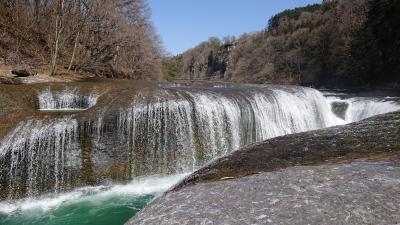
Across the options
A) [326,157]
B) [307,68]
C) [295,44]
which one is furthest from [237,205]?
[295,44]

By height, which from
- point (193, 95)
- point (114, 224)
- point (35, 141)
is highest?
point (193, 95)

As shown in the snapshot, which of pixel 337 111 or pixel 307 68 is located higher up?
pixel 307 68

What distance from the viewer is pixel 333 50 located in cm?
5319

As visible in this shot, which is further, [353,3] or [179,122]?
[353,3]

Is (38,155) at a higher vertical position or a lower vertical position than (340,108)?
lower

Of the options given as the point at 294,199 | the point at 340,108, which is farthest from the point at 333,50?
the point at 294,199

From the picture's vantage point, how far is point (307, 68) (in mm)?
62125

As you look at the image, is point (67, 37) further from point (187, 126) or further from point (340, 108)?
point (340, 108)

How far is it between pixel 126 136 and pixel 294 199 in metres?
8.71

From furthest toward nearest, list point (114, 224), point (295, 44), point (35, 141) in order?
1. point (295, 44)
2. point (35, 141)
3. point (114, 224)

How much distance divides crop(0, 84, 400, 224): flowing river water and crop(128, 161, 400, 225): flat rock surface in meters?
5.14

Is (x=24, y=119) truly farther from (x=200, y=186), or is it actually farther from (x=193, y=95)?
(x=200, y=186)

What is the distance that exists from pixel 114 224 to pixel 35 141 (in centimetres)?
400

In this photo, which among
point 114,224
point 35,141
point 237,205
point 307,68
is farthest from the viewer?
point 307,68
